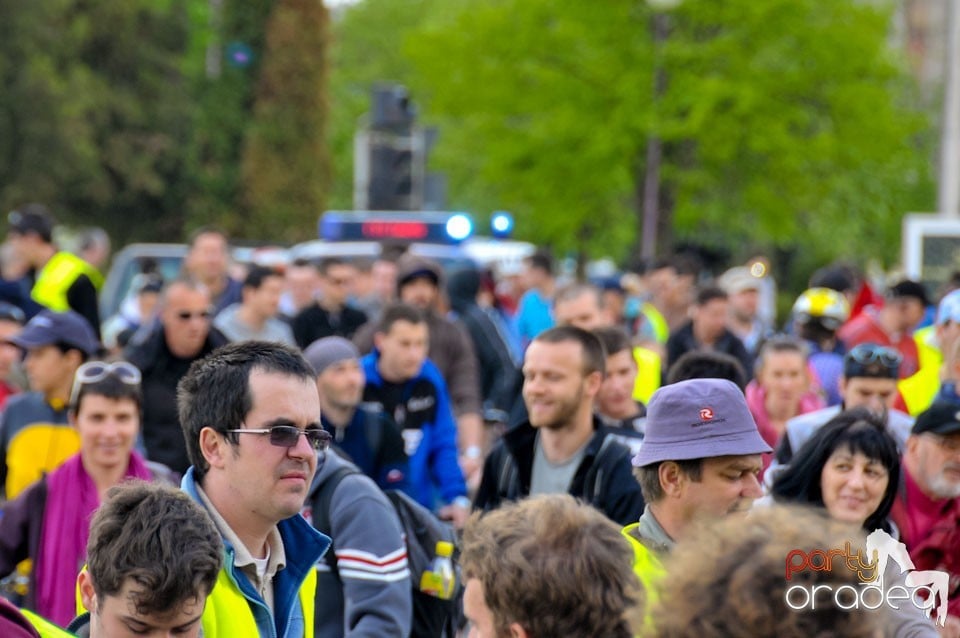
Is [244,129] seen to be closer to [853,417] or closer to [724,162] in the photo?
[724,162]

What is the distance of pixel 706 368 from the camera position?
322 inches

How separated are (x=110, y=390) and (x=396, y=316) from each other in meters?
3.14

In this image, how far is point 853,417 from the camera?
621cm

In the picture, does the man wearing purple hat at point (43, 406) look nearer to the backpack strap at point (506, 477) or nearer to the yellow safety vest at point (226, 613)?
the backpack strap at point (506, 477)

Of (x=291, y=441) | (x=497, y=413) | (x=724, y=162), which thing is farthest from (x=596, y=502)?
(x=724, y=162)

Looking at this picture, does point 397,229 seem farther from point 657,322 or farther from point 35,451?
point 35,451

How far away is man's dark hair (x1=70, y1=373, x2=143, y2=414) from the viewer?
707cm

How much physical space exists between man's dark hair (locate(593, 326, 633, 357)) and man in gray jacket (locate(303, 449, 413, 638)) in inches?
112

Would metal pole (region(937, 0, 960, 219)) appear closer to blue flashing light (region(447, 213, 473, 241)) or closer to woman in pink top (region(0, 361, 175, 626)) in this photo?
blue flashing light (region(447, 213, 473, 241))

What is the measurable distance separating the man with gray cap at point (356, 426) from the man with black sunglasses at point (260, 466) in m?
3.45

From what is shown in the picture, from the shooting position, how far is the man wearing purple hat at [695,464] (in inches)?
197

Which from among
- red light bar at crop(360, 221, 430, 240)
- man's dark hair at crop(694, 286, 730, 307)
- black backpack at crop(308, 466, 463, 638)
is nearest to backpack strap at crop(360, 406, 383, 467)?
black backpack at crop(308, 466, 463, 638)

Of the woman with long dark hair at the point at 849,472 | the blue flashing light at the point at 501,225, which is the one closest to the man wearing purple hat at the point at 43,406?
the woman with long dark hair at the point at 849,472

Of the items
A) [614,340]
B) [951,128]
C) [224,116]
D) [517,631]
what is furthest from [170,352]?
[224,116]
